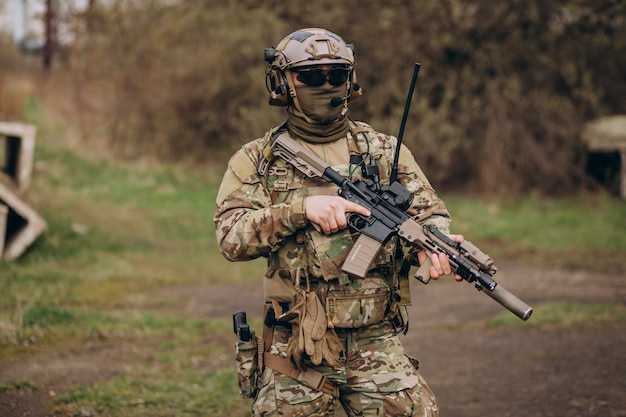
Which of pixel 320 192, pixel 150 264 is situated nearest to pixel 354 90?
pixel 320 192

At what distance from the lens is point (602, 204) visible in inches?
473

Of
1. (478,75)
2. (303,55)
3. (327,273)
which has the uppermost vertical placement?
(478,75)

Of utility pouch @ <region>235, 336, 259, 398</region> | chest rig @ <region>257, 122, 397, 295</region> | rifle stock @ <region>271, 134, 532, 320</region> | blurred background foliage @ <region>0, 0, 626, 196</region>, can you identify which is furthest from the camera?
blurred background foliage @ <region>0, 0, 626, 196</region>

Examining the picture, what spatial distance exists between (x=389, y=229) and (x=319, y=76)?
66cm

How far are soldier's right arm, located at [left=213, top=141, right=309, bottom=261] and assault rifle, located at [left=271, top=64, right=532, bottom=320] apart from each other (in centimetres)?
15

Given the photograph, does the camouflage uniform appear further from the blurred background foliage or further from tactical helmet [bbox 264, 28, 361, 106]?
the blurred background foliage

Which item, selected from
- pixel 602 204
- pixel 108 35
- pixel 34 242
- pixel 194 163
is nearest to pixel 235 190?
pixel 34 242

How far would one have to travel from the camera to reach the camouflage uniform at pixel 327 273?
3.14 meters

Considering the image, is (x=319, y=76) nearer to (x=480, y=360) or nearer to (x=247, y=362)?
(x=247, y=362)

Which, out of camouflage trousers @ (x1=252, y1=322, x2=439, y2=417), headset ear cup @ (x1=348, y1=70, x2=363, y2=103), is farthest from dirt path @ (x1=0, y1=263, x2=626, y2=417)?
headset ear cup @ (x1=348, y1=70, x2=363, y2=103)

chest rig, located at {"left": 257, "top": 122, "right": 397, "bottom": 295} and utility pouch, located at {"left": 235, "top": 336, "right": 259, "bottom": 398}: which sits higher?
chest rig, located at {"left": 257, "top": 122, "right": 397, "bottom": 295}

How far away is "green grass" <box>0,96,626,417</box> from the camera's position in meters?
5.39

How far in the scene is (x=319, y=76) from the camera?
3.27m

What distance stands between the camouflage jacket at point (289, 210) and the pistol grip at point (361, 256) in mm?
88
